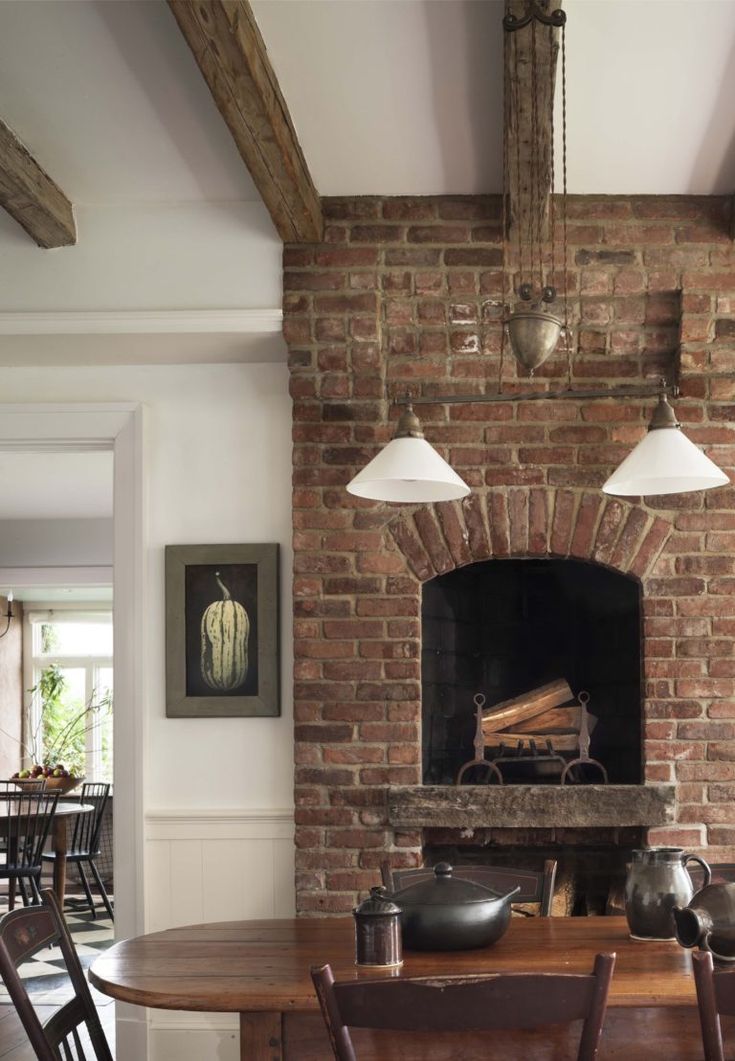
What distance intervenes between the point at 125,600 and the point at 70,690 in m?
6.72

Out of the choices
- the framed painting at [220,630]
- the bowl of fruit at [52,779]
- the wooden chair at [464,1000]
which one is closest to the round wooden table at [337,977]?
the wooden chair at [464,1000]

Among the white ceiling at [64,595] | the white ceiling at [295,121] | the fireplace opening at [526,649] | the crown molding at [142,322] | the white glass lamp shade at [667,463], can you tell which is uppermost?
the white ceiling at [295,121]

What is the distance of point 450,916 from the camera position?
8.10 ft

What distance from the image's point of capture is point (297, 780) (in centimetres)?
386

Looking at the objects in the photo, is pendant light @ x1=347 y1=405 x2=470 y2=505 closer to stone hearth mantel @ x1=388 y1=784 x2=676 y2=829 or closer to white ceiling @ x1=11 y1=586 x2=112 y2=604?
stone hearth mantel @ x1=388 y1=784 x2=676 y2=829

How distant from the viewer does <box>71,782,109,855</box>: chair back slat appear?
7.63 meters

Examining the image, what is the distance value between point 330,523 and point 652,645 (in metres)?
1.11

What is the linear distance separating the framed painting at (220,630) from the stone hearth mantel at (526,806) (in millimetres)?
620

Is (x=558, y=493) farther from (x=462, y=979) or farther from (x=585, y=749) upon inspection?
(x=462, y=979)

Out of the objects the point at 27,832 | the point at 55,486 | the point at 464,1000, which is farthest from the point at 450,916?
the point at 55,486

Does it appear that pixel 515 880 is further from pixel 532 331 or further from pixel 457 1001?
pixel 532 331

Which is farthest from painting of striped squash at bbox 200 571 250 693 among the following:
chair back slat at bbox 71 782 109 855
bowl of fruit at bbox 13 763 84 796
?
bowl of fruit at bbox 13 763 84 796

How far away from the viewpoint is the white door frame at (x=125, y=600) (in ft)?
13.1

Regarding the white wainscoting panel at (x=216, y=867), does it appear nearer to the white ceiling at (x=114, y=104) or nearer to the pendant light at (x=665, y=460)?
the pendant light at (x=665, y=460)
